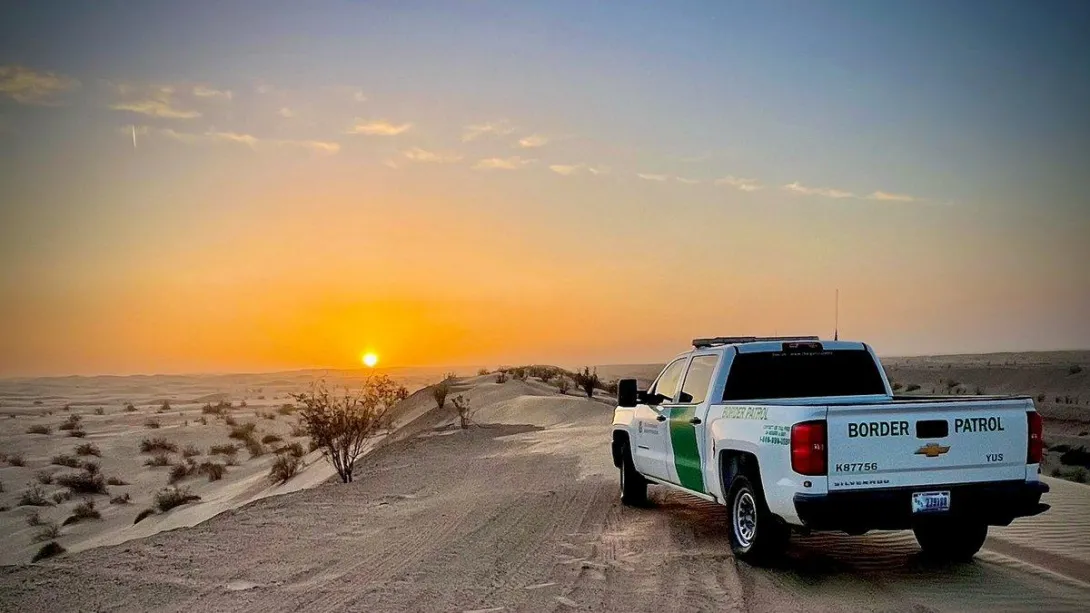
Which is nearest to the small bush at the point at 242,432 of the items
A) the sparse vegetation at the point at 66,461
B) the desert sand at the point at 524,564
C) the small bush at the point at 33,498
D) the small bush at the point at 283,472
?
the sparse vegetation at the point at 66,461

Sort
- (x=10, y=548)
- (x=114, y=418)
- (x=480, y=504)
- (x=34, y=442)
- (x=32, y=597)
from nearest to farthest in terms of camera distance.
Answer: (x=32, y=597)
(x=480, y=504)
(x=10, y=548)
(x=34, y=442)
(x=114, y=418)

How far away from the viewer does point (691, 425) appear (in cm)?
1036

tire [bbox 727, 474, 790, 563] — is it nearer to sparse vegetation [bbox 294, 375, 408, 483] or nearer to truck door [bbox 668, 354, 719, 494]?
truck door [bbox 668, 354, 719, 494]

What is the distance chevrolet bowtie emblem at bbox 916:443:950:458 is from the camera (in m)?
8.11

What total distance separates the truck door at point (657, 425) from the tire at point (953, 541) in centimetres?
288

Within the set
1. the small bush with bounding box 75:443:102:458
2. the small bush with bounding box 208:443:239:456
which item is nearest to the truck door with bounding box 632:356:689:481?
the small bush with bounding box 208:443:239:456

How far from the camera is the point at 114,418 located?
4647 centimetres

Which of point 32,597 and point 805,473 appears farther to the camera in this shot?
point 32,597

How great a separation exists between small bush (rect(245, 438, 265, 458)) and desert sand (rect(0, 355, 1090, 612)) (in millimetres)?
17528

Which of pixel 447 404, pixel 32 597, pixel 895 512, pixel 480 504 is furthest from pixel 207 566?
pixel 447 404

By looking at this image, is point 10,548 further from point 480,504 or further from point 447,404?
point 447,404

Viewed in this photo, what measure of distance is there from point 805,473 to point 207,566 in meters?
5.91

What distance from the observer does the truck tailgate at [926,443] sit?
793 cm

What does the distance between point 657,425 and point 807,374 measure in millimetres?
2032
